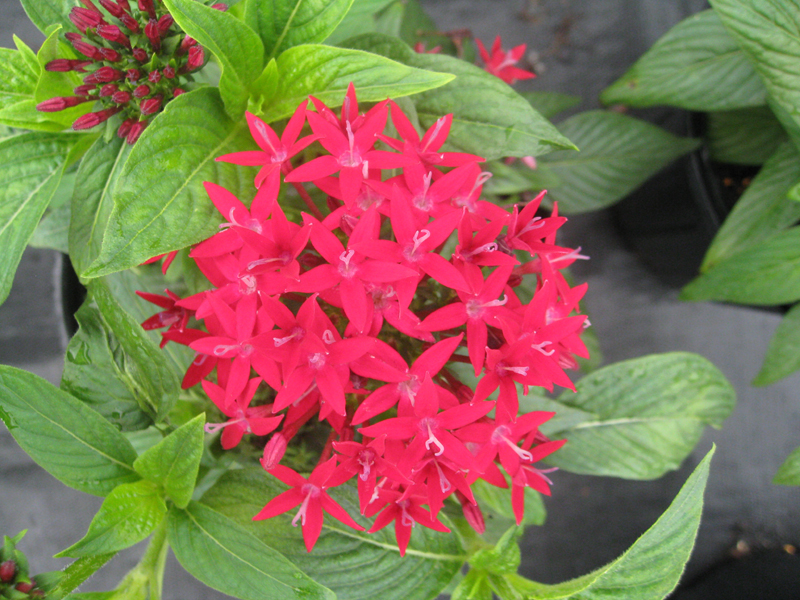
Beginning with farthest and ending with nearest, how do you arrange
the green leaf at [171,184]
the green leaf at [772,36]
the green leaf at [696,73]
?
the green leaf at [696,73] → the green leaf at [772,36] → the green leaf at [171,184]

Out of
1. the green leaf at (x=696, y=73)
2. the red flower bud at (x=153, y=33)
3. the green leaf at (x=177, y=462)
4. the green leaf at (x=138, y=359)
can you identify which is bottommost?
the green leaf at (x=177, y=462)

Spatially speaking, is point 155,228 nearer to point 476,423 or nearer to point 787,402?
point 476,423

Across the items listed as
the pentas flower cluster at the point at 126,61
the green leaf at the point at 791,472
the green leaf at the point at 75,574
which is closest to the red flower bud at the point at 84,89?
the pentas flower cluster at the point at 126,61

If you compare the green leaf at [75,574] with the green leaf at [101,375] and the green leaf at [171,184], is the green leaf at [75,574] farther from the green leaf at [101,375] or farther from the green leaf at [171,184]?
the green leaf at [171,184]

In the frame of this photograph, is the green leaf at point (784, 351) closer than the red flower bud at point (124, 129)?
No

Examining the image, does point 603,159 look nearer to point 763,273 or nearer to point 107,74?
point 763,273

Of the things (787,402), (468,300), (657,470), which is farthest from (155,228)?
(787,402)

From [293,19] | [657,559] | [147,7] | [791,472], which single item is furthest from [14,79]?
[791,472]
